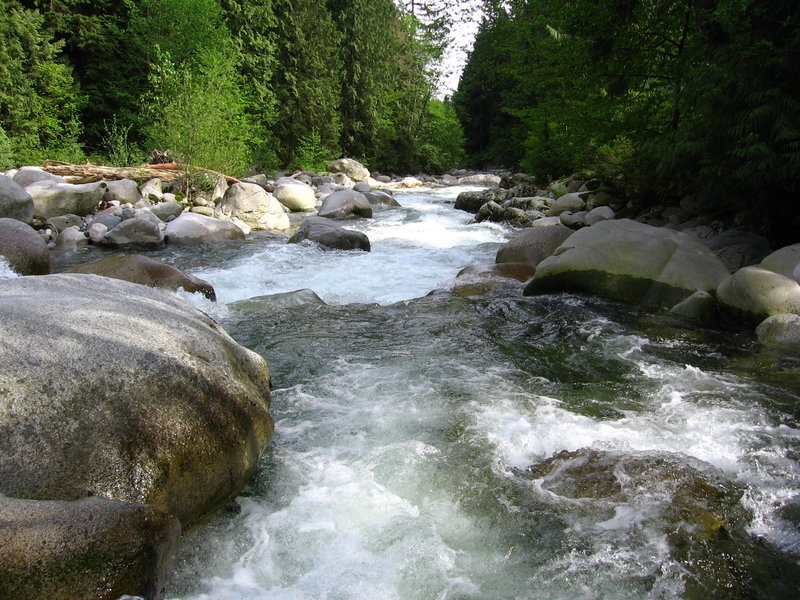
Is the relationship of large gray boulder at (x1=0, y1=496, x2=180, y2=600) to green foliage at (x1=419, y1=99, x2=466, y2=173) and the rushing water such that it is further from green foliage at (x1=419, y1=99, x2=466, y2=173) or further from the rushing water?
green foliage at (x1=419, y1=99, x2=466, y2=173)

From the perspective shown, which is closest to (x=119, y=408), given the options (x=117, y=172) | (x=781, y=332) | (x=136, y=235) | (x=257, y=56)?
(x=781, y=332)

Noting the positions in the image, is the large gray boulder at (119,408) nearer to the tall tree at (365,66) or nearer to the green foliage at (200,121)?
the green foliage at (200,121)

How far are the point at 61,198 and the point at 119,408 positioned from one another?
10.5 meters

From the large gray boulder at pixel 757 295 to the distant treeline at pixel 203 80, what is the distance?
1279 cm

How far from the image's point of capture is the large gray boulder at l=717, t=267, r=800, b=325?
18.7 ft

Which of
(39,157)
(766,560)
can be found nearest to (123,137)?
(39,157)

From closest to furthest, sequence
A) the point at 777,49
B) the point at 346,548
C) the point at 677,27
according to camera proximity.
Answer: the point at 346,548
the point at 777,49
the point at 677,27

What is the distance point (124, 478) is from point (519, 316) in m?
4.91

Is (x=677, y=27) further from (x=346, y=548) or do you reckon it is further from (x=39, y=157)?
(x=39, y=157)

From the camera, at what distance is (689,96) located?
783 centimetres

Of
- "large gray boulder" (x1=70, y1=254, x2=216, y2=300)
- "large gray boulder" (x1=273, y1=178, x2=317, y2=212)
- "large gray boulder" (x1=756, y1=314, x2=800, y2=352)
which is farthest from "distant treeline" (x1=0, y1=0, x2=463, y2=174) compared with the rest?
"large gray boulder" (x1=756, y1=314, x2=800, y2=352)

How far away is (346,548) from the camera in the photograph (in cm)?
277

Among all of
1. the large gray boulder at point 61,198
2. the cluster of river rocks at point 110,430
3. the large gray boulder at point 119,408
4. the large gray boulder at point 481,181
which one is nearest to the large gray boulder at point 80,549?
the cluster of river rocks at point 110,430

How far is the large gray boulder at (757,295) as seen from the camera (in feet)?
18.7
